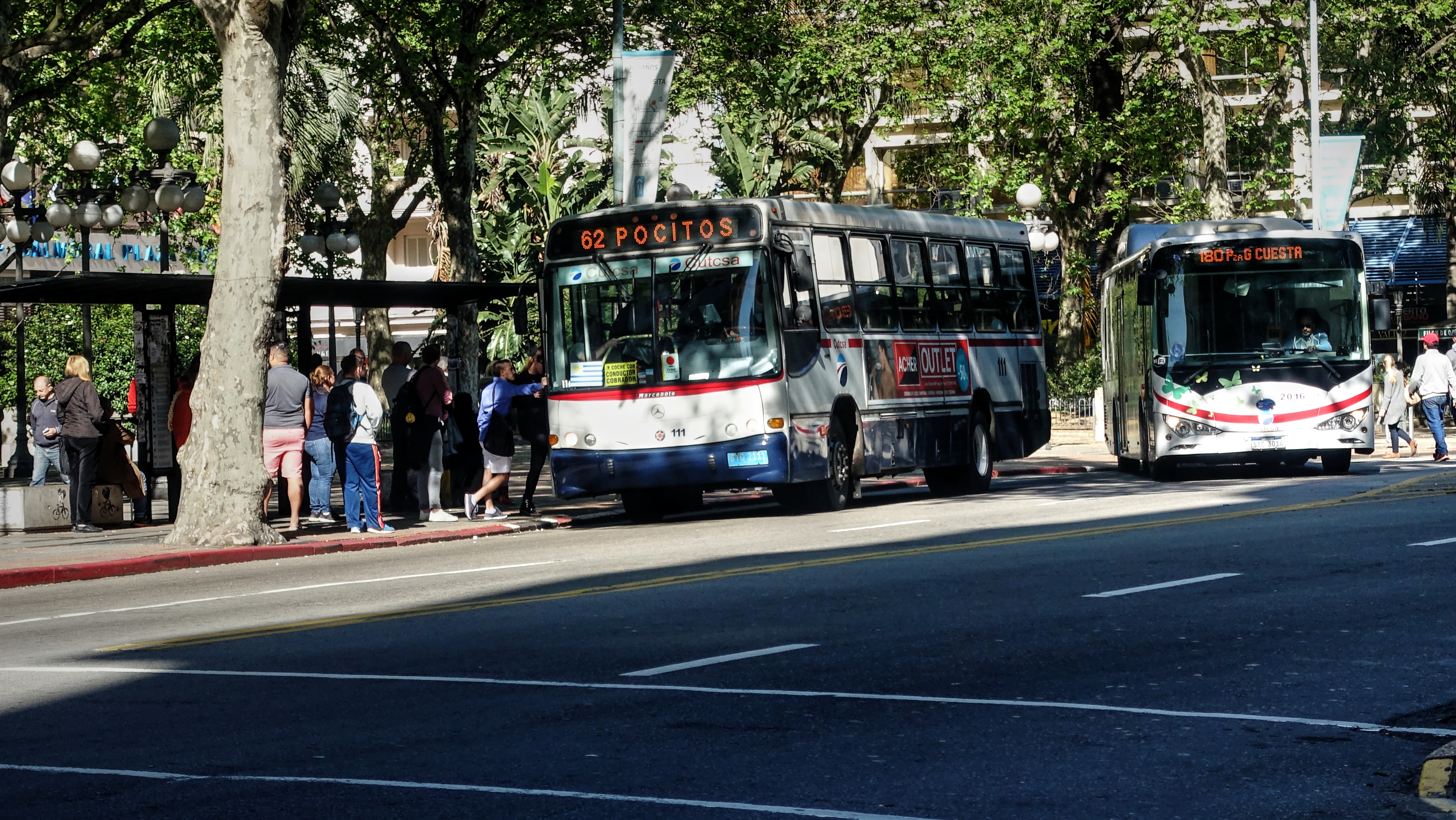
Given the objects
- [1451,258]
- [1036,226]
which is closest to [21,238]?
[1036,226]

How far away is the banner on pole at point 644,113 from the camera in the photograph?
23.4m

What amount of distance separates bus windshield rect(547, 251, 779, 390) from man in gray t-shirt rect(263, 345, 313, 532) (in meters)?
2.77

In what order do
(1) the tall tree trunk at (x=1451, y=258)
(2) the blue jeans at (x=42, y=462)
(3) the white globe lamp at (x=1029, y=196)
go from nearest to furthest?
(2) the blue jeans at (x=42, y=462), (3) the white globe lamp at (x=1029, y=196), (1) the tall tree trunk at (x=1451, y=258)

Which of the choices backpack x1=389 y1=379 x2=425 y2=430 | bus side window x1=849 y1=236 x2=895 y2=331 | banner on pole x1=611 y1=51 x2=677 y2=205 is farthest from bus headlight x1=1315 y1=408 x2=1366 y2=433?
backpack x1=389 y1=379 x2=425 y2=430

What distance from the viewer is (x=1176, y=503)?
1944cm

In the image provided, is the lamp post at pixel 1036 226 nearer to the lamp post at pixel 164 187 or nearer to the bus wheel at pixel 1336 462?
the bus wheel at pixel 1336 462

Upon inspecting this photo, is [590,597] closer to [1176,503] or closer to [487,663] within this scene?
[487,663]

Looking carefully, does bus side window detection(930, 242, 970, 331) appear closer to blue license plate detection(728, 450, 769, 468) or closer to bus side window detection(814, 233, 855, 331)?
bus side window detection(814, 233, 855, 331)

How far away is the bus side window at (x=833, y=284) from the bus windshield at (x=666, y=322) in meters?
1.10

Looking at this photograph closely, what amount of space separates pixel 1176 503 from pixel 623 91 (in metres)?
8.94

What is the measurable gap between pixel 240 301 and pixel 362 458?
2.11 metres

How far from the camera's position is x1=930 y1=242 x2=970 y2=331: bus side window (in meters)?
23.3

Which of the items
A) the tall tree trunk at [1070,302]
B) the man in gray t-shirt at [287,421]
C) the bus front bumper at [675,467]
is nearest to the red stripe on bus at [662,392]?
the bus front bumper at [675,467]

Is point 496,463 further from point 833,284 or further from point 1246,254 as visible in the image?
point 1246,254
